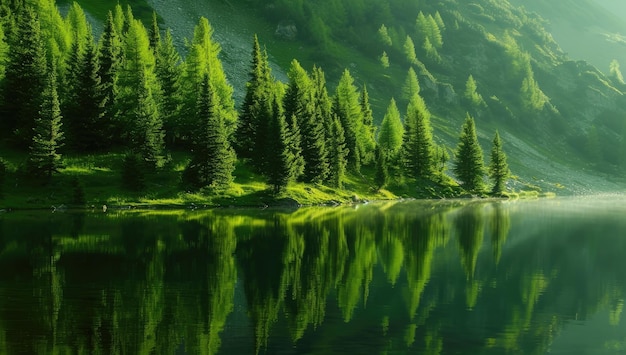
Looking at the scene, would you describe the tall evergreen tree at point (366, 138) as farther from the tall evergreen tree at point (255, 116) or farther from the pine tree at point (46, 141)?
the pine tree at point (46, 141)

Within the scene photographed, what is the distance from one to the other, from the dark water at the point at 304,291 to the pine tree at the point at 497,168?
88.5 meters

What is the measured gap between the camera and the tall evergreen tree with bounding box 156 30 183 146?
102 m

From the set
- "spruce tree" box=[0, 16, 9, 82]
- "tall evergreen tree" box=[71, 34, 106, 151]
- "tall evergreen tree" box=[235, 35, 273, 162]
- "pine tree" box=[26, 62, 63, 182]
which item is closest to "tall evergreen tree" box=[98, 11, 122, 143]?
"tall evergreen tree" box=[71, 34, 106, 151]

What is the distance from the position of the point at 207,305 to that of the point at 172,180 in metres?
67.6

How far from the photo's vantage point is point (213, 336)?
21656 millimetres

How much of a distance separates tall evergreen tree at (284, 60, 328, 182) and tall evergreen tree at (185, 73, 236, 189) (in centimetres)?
1641

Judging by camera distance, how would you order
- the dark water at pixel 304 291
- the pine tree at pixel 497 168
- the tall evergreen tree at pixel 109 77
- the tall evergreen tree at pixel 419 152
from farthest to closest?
the pine tree at pixel 497 168, the tall evergreen tree at pixel 419 152, the tall evergreen tree at pixel 109 77, the dark water at pixel 304 291

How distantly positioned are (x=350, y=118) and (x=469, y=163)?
30605 millimetres

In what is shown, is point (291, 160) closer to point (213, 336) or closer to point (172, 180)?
point (172, 180)

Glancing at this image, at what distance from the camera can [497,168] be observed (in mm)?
145750

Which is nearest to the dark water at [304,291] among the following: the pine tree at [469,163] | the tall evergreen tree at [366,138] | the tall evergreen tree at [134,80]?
the tall evergreen tree at [134,80]

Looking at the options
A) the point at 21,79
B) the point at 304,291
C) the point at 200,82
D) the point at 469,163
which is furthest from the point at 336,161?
the point at 304,291

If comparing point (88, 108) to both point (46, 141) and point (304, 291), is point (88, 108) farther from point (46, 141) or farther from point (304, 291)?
point (304, 291)

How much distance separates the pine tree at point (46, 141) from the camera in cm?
8138
